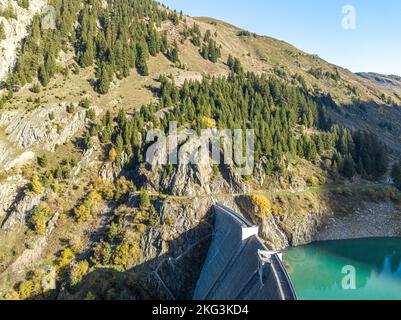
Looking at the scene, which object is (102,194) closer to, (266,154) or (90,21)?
(266,154)

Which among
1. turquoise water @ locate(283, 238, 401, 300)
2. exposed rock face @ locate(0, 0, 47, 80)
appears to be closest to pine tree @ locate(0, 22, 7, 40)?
exposed rock face @ locate(0, 0, 47, 80)

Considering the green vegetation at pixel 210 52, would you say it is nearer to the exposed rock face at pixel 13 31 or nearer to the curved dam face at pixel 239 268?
the exposed rock face at pixel 13 31

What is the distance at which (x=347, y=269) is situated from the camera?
69812 mm

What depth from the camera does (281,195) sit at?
90.2m

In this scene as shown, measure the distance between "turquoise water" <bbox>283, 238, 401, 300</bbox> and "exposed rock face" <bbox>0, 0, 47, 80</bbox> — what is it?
10820 cm

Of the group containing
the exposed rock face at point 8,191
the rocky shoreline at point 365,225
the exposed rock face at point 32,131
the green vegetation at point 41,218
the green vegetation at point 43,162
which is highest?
the exposed rock face at point 32,131

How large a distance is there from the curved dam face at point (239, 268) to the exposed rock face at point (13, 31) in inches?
3525

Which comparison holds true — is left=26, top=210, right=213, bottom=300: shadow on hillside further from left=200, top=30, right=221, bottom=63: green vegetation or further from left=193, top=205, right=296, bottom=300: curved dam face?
left=200, top=30, right=221, bottom=63: green vegetation

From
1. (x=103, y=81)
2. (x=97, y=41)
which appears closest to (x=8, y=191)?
(x=103, y=81)

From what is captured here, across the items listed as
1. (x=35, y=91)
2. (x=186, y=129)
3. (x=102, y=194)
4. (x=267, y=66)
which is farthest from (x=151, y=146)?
(x=267, y=66)

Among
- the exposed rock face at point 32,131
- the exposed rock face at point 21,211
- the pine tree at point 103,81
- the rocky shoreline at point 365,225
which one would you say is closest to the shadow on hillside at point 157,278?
the exposed rock face at point 21,211

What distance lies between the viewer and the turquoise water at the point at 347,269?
61.0 metres

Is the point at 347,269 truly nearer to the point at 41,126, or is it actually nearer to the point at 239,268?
the point at 239,268

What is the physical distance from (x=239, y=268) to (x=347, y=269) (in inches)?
1209
